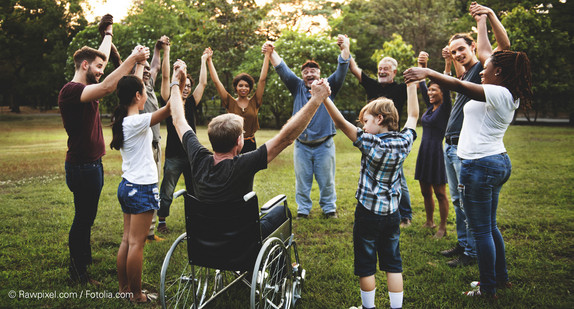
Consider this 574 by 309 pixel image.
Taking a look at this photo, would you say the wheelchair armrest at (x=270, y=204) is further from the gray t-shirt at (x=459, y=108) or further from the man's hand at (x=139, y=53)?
the gray t-shirt at (x=459, y=108)

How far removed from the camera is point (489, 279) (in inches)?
113

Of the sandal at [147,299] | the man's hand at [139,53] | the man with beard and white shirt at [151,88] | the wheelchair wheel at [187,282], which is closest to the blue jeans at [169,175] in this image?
the man with beard and white shirt at [151,88]

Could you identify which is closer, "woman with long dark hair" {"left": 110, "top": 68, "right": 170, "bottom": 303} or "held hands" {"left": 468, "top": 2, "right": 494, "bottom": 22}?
"woman with long dark hair" {"left": 110, "top": 68, "right": 170, "bottom": 303}

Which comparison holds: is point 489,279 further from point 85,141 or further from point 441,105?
point 85,141

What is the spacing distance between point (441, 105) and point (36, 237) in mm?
5253

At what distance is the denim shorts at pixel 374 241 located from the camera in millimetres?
2504

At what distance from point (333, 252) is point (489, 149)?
1950 millimetres

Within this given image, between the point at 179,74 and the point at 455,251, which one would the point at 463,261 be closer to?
the point at 455,251

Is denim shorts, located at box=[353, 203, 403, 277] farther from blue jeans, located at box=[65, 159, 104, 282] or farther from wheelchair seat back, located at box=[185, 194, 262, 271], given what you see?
blue jeans, located at box=[65, 159, 104, 282]

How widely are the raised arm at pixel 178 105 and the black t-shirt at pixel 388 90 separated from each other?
2877mm

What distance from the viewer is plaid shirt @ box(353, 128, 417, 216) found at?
2449 mm

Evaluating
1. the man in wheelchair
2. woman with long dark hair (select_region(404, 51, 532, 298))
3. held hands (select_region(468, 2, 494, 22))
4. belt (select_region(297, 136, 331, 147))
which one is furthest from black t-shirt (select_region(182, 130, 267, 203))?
belt (select_region(297, 136, 331, 147))

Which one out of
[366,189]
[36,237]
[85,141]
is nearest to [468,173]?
[366,189]

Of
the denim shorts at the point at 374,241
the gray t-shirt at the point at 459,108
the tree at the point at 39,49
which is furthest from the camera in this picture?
the tree at the point at 39,49
